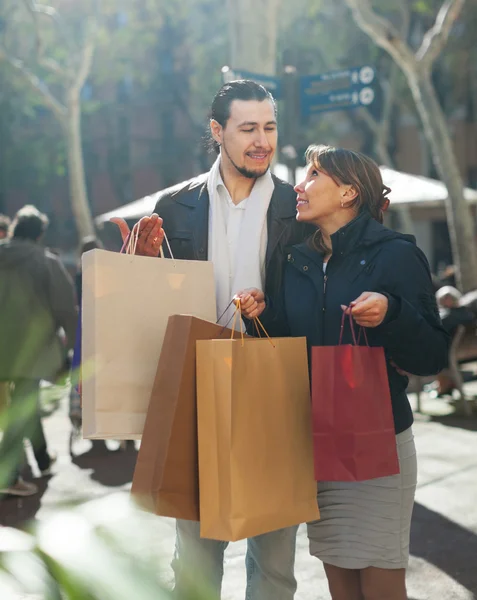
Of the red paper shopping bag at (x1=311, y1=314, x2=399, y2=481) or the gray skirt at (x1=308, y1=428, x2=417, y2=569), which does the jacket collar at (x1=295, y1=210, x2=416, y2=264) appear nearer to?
the red paper shopping bag at (x1=311, y1=314, x2=399, y2=481)

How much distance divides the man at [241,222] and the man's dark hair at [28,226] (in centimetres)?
321

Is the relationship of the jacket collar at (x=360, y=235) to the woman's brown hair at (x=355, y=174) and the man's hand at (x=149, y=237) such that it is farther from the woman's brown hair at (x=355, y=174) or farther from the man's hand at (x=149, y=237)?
the man's hand at (x=149, y=237)

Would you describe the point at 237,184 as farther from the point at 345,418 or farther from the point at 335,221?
the point at 345,418

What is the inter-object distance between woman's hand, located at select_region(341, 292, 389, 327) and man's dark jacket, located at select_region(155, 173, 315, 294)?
49 cm

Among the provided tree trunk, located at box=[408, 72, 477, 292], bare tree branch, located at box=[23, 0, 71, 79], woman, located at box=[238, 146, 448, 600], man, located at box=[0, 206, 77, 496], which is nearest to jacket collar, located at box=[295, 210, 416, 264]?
woman, located at box=[238, 146, 448, 600]

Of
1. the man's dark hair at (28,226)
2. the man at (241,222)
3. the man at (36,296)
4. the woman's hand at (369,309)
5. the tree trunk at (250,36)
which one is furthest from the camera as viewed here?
the tree trunk at (250,36)

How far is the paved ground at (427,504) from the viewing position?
378cm

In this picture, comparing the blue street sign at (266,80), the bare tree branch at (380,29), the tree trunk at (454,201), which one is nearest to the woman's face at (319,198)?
the blue street sign at (266,80)

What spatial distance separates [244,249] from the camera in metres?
2.56

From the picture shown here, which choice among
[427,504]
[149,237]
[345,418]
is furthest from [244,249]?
[427,504]

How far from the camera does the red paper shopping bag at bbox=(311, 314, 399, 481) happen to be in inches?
79.7

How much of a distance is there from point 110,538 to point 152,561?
3 centimetres

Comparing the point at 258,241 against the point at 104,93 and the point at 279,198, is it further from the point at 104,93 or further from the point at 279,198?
the point at 104,93

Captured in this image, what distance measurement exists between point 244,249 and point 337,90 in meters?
5.37
